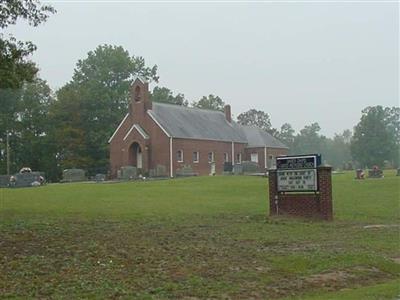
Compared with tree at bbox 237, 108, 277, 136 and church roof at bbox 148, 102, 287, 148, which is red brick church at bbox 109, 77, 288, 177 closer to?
church roof at bbox 148, 102, 287, 148

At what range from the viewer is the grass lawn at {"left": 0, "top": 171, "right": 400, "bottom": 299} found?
10617 millimetres

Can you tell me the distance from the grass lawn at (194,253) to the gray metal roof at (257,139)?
2128 inches

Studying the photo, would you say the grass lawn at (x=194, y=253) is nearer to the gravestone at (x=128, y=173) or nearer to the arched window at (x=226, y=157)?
the gravestone at (x=128, y=173)

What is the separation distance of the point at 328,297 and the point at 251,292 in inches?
49.1

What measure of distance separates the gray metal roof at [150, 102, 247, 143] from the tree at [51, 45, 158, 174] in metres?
11.4

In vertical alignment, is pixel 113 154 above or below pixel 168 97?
below

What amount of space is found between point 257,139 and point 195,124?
10.9m

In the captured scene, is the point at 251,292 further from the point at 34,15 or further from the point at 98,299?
the point at 34,15

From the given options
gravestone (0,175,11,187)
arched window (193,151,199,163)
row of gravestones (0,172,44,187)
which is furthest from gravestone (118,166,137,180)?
arched window (193,151,199,163)

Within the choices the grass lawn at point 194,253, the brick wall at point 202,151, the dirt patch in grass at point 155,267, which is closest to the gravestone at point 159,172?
the brick wall at point 202,151

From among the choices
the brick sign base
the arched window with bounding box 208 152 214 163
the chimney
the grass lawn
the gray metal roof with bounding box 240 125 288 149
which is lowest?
the grass lawn

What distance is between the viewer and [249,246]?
1570 cm

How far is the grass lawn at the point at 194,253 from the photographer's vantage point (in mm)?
10617

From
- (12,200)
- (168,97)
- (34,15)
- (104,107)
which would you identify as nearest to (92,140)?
(104,107)
